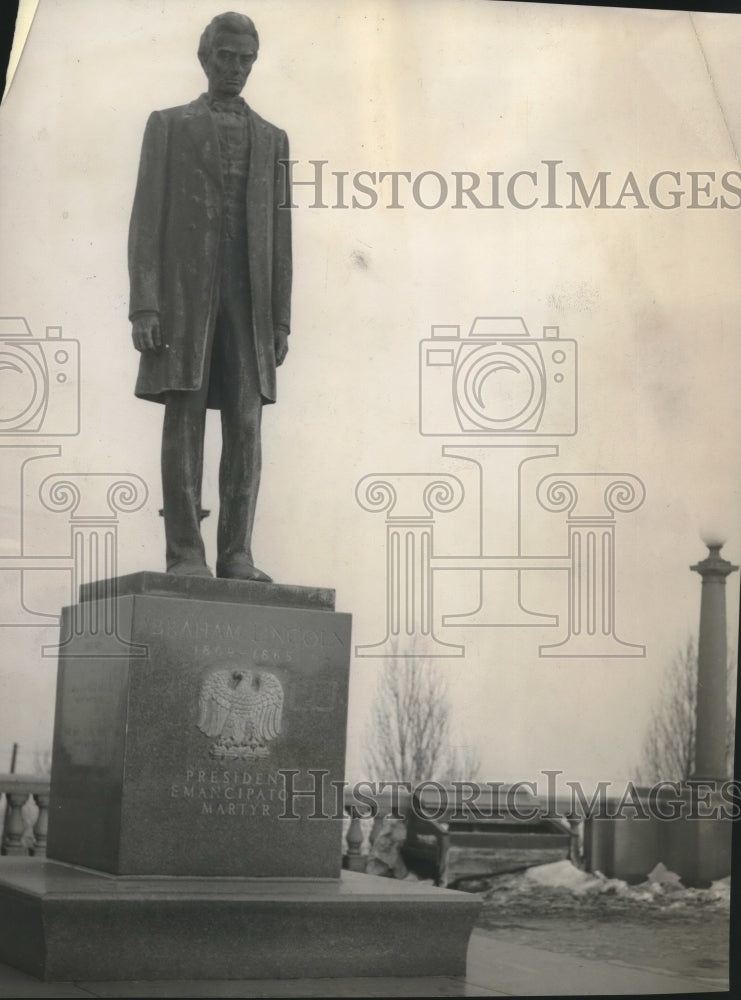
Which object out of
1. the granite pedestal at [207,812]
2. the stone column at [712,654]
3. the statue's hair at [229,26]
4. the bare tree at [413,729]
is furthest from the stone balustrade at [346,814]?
the statue's hair at [229,26]

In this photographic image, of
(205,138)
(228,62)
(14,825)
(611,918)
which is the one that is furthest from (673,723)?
(228,62)

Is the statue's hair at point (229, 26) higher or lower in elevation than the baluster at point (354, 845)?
higher

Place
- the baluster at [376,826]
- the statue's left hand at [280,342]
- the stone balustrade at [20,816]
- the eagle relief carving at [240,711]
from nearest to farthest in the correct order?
the eagle relief carving at [240,711] → the statue's left hand at [280,342] → the stone balustrade at [20,816] → the baluster at [376,826]

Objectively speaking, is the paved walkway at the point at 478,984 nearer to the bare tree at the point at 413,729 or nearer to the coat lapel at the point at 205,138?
the bare tree at the point at 413,729

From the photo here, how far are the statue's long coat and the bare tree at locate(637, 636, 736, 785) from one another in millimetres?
→ 4350

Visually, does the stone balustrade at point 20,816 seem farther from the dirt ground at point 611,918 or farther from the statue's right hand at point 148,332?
the statue's right hand at point 148,332

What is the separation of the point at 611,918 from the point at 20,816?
3.88 m

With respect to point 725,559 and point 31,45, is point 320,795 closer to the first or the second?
point 725,559

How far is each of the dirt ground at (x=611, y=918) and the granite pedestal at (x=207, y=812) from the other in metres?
2.23

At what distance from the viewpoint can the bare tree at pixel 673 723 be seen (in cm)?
980

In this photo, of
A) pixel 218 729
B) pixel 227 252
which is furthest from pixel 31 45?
pixel 218 729

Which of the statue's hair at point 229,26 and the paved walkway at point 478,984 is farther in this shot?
→ the statue's hair at point 229,26

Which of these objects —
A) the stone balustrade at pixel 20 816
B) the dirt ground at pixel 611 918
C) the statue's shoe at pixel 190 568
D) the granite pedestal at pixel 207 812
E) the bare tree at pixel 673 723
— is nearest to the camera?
the granite pedestal at pixel 207 812

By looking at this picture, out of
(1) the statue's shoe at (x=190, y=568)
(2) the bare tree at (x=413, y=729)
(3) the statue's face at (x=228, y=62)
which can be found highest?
(3) the statue's face at (x=228, y=62)
